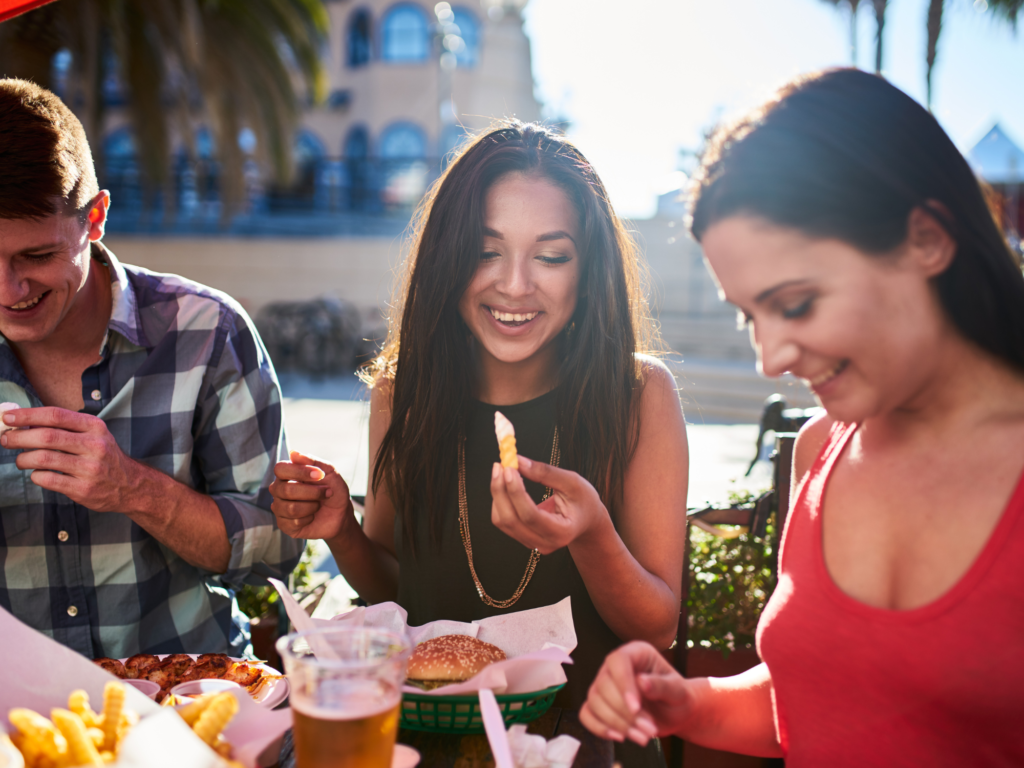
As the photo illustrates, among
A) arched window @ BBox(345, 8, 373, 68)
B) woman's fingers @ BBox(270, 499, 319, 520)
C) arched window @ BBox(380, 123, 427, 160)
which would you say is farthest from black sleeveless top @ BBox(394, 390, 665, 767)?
arched window @ BBox(345, 8, 373, 68)

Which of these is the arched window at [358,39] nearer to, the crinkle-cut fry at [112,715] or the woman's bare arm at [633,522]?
the woman's bare arm at [633,522]

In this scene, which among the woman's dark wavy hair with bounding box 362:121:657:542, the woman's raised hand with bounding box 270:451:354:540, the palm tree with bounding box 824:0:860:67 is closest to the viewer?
the woman's raised hand with bounding box 270:451:354:540

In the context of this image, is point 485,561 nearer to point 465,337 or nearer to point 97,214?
point 465,337

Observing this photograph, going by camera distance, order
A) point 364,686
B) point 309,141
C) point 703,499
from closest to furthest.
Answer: point 364,686 < point 703,499 < point 309,141

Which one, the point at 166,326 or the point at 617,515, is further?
the point at 166,326

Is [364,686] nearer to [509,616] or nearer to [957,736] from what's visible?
[509,616]

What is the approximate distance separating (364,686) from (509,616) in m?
0.58

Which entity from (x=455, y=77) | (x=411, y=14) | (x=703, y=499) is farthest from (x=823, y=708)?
(x=411, y=14)

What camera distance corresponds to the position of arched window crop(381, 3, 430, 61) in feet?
79.0

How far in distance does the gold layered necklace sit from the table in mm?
698

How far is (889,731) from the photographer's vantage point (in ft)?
3.81

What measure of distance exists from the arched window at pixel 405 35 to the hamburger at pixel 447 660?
25.1 meters

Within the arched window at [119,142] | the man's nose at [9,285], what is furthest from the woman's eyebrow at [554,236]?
the arched window at [119,142]

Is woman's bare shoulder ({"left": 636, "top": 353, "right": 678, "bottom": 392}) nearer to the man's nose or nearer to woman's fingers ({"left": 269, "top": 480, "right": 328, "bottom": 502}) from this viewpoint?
woman's fingers ({"left": 269, "top": 480, "right": 328, "bottom": 502})
